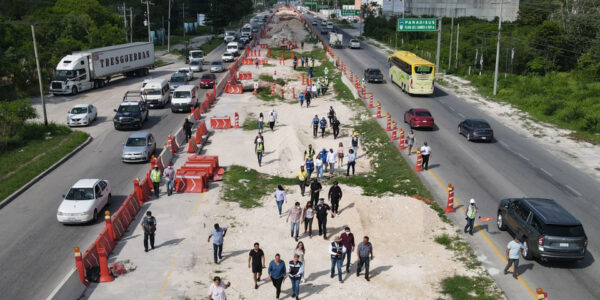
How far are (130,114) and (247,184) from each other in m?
15.1

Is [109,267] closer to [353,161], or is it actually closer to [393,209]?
[393,209]

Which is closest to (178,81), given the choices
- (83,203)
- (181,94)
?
(181,94)

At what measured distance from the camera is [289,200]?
1040 inches

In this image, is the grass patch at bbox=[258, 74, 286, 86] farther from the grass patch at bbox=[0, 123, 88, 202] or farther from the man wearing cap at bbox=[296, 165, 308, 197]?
the man wearing cap at bbox=[296, 165, 308, 197]

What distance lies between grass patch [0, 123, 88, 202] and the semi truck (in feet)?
42.1

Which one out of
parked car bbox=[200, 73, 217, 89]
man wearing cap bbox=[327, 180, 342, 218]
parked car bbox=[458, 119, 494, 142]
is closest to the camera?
man wearing cap bbox=[327, 180, 342, 218]

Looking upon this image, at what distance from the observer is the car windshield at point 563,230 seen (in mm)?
18906

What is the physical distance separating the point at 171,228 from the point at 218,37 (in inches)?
3987

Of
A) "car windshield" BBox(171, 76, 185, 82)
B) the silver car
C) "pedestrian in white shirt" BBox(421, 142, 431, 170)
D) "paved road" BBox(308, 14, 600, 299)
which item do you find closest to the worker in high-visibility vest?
the silver car

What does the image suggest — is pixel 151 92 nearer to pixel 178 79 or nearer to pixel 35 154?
pixel 178 79

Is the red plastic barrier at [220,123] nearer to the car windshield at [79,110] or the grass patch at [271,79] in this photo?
the car windshield at [79,110]

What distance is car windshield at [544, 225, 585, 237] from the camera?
62.0ft

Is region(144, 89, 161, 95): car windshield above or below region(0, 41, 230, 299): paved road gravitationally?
above

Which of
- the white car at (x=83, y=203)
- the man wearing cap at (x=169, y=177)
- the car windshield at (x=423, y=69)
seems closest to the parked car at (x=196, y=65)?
the car windshield at (x=423, y=69)
